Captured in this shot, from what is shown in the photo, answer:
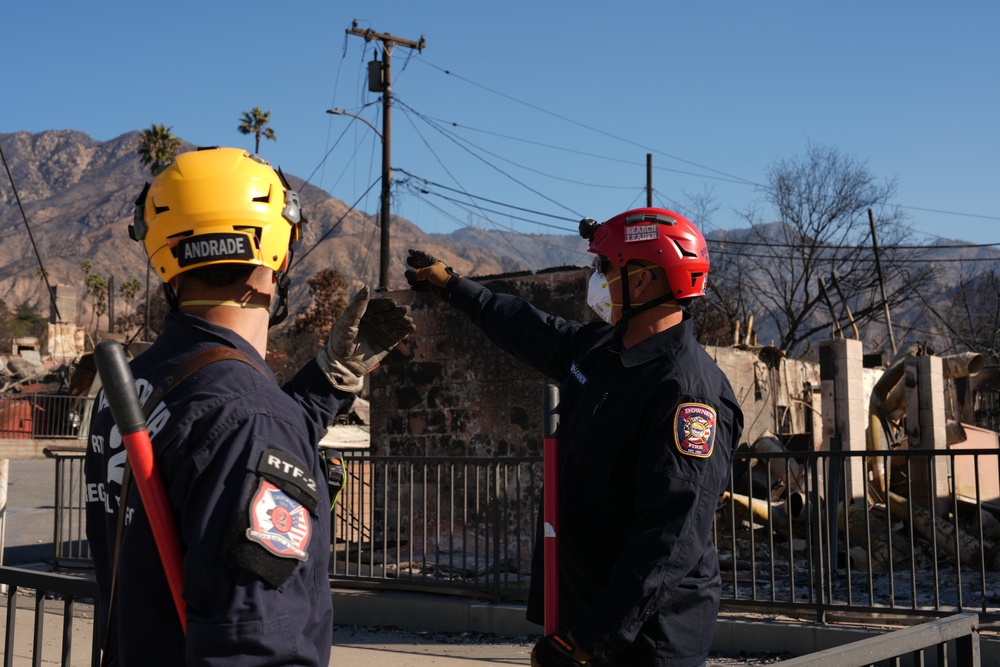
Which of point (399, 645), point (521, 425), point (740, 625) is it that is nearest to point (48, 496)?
point (521, 425)

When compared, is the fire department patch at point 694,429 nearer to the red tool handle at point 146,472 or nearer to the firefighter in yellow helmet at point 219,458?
the firefighter in yellow helmet at point 219,458

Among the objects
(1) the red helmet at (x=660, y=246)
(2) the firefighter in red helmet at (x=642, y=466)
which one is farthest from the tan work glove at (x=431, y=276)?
(1) the red helmet at (x=660, y=246)

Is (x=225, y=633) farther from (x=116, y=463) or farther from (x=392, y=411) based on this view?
(x=392, y=411)

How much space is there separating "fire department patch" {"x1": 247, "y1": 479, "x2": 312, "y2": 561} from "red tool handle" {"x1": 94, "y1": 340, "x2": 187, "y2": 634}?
0.21 metres

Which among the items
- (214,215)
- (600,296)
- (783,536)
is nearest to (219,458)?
(214,215)

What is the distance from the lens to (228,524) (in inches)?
74.8

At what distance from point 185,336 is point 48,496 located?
16.1 metres

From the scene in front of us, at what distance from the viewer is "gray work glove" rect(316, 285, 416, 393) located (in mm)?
2779

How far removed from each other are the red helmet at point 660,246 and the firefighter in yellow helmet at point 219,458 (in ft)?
3.97

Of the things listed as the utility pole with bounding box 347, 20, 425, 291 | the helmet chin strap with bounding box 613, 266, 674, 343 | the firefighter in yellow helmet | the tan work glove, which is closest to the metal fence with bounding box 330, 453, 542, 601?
the tan work glove

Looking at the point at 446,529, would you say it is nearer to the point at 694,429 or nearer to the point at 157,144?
the point at 694,429

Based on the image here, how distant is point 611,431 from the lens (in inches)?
119

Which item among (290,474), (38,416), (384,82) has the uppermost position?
(384,82)

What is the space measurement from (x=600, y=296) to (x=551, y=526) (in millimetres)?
892
